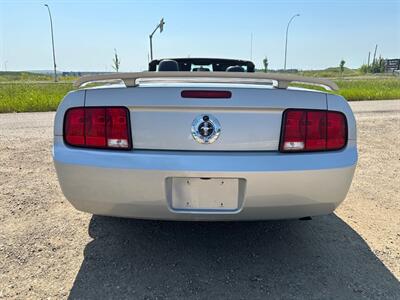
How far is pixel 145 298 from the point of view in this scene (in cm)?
190

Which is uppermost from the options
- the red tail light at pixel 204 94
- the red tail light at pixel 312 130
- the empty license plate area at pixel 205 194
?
the red tail light at pixel 204 94

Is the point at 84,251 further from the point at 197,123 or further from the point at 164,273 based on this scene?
the point at 197,123

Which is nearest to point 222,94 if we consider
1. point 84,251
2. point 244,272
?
point 244,272

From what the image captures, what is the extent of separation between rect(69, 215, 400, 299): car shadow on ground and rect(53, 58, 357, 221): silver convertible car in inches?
17.9

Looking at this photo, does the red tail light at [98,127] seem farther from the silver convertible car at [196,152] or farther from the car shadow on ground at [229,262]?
the car shadow on ground at [229,262]

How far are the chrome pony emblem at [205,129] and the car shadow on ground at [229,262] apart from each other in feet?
2.98

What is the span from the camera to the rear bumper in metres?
1.79

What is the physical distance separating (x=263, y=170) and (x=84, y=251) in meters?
1.48

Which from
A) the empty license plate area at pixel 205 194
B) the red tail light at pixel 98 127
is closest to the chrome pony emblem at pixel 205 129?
the empty license plate area at pixel 205 194

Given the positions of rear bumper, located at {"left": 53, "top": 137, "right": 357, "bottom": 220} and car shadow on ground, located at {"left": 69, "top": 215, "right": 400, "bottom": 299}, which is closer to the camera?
rear bumper, located at {"left": 53, "top": 137, "right": 357, "bottom": 220}

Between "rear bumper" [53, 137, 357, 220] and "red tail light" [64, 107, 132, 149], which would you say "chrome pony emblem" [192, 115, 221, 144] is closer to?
"rear bumper" [53, 137, 357, 220]

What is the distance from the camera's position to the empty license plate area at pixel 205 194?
182 centimetres

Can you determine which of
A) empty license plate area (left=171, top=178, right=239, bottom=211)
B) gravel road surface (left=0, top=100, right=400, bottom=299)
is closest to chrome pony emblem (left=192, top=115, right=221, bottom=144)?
empty license plate area (left=171, top=178, right=239, bottom=211)

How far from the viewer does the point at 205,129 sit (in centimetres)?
184
